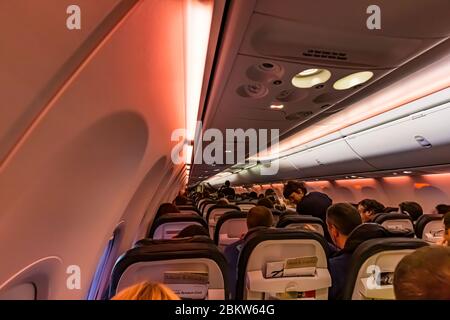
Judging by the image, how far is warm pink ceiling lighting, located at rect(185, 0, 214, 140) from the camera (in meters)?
2.11

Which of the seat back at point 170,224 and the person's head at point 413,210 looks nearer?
the seat back at point 170,224

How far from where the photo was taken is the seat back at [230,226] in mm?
4656

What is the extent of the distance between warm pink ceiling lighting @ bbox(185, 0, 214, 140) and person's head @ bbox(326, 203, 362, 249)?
1.74 metres

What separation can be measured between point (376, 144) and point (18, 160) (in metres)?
6.12

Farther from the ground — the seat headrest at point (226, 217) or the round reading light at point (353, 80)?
the round reading light at point (353, 80)

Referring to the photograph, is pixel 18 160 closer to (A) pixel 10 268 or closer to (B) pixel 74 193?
(A) pixel 10 268

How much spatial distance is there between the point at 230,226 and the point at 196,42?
295cm

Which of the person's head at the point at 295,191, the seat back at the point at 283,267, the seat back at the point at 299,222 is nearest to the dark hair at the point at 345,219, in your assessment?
the seat back at the point at 299,222

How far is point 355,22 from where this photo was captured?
6.30 ft

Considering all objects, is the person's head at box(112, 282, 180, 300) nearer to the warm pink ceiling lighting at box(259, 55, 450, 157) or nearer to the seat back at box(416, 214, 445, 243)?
the warm pink ceiling lighting at box(259, 55, 450, 157)

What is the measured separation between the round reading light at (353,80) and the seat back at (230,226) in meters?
2.35

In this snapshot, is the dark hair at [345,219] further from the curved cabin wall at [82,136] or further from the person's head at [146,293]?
the person's head at [146,293]

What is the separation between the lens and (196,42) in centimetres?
262

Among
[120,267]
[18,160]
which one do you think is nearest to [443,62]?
[120,267]
